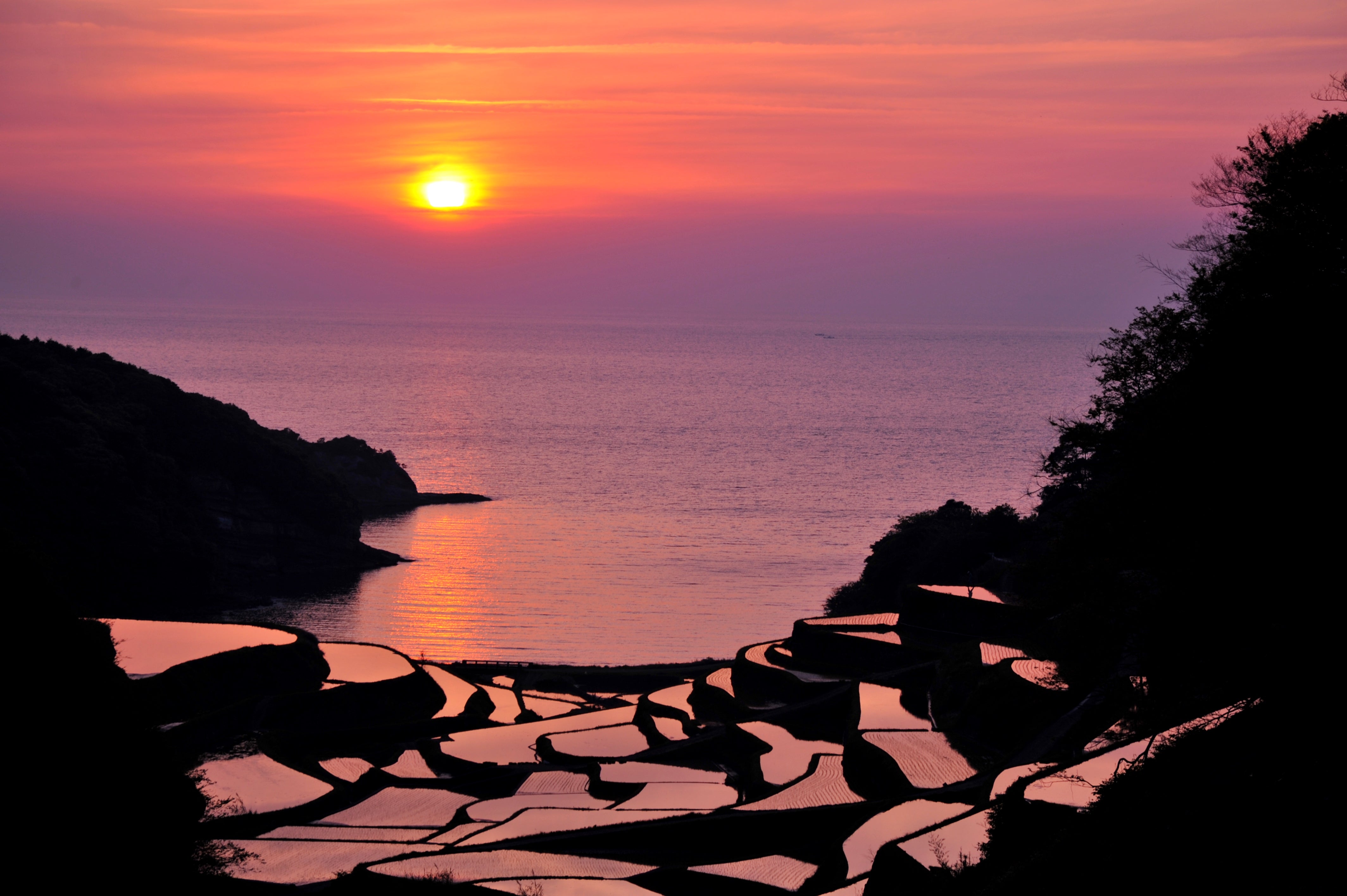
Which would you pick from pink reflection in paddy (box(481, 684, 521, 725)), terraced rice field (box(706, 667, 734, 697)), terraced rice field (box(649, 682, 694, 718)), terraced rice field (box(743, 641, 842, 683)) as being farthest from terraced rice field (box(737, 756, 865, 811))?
pink reflection in paddy (box(481, 684, 521, 725))

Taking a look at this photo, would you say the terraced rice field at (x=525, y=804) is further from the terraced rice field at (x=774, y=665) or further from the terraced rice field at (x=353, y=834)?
the terraced rice field at (x=774, y=665)

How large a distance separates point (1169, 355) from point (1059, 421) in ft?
26.9

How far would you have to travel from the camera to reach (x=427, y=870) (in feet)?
76.3

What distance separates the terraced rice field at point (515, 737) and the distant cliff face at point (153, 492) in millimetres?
40635

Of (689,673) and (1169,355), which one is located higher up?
(1169,355)

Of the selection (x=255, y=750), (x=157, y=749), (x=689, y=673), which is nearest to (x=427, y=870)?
(x=157, y=749)

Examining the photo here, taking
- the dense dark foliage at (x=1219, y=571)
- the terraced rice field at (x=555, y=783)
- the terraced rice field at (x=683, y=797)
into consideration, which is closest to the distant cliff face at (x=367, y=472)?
the terraced rice field at (x=555, y=783)

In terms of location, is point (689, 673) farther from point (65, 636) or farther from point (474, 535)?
point (474, 535)

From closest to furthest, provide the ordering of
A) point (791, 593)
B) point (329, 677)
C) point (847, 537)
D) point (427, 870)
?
1. point (427, 870)
2. point (329, 677)
3. point (791, 593)
4. point (847, 537)

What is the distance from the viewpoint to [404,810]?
2945cm

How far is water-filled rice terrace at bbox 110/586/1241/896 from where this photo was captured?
23.6 metres

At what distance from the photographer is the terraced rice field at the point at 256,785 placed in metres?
28.6

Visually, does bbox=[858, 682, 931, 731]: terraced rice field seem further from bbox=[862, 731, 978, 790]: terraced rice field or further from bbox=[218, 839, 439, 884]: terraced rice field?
bbox=[218, 839, 439, 884]: terraced rice field

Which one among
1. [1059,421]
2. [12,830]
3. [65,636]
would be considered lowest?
[12,830]
